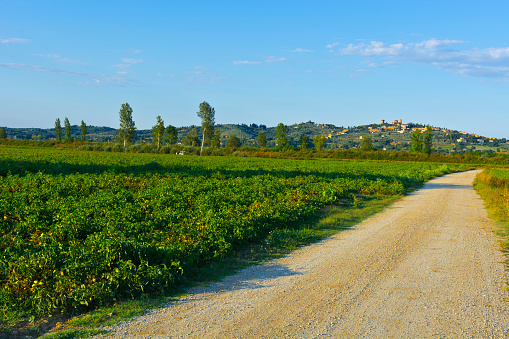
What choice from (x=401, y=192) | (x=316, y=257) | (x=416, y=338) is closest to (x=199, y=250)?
(x=316, y=257)

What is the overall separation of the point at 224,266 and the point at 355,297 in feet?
10.8

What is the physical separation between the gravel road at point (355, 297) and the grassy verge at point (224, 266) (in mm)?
344

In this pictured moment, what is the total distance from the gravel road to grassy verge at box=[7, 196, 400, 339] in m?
0.34

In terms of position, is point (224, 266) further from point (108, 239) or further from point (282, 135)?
point (282, 135)

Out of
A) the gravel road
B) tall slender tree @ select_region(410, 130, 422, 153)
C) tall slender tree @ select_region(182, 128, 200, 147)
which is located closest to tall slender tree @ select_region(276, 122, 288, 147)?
tall slender tree @ select_region(182, 128, 200, 147)

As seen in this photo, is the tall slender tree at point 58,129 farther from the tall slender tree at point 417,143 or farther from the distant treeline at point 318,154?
the tall slender tree at point 417,143

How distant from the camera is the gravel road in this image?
18.8ft

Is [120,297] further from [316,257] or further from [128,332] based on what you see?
[316,257]

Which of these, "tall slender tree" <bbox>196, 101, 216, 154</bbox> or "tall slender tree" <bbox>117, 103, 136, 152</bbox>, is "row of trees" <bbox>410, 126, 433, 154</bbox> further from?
"tall slender tree" <bbox>117, 103, 136, 152</bbox>

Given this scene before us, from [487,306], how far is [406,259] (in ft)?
9.83

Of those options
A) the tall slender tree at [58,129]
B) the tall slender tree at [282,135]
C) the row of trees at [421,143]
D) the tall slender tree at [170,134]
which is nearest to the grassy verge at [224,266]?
the tall slender tree at [282,135]

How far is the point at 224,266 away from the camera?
9.05 metres

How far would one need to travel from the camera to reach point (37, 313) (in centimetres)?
619

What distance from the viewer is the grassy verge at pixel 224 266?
5.68 metres
